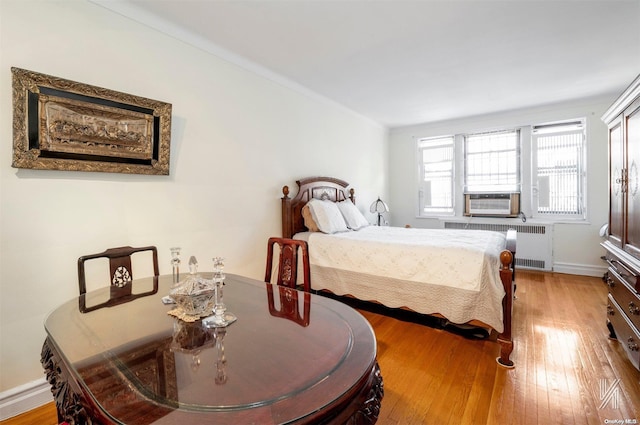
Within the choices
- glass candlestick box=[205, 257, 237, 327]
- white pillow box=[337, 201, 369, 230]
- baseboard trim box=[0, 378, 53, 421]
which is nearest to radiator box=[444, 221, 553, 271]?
white pillow box=[337, 201, 369, 230]

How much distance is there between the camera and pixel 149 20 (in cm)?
221

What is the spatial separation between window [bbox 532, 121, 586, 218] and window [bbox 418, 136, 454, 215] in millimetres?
1278

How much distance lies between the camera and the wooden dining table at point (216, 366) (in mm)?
689

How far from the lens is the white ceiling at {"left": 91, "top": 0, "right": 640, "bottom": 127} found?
215 cm

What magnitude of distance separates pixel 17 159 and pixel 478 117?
566cm

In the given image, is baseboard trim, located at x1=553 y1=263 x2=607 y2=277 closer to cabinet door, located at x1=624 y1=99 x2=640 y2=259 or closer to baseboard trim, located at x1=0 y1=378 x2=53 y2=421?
cabinet door, located at x1=624 y1=99 x2=640 y2=259

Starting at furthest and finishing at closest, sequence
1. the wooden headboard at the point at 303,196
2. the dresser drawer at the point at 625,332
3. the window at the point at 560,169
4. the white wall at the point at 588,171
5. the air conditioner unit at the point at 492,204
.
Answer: the air conditioner unit at the point at 492,204 → the window at the point at 560,169 → the white wall at the point at 588,171 → the wooden headboard at the point at 303,196 → the dresser drawer at the point at 625,332

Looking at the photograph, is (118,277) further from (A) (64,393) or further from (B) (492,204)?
(B) (492,204)

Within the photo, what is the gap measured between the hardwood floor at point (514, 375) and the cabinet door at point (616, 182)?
2.84 ft

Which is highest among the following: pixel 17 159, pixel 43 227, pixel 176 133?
pixel 176 133

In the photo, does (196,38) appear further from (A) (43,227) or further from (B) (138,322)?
(B) (138,322)

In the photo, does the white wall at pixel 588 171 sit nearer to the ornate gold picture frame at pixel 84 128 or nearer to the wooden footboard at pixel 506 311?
the wooden footboard at pixel 506 311

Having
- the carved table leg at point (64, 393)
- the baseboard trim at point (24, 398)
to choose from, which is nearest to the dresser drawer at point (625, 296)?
the carved table leg at point (64, 393)

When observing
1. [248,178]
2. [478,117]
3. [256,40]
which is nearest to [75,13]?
[256,40]
